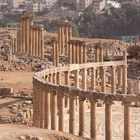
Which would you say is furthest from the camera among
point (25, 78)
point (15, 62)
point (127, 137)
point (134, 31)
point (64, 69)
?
point (134, 31)

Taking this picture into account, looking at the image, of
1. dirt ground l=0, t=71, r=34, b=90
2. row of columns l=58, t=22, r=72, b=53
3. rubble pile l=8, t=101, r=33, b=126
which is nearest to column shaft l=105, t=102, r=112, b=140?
rubble pile l=8, t=101, r=33, b=126

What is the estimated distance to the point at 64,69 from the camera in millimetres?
48719

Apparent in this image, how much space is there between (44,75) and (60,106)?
26.7 feet

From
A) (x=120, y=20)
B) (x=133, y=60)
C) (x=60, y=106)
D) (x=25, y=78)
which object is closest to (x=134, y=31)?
(x=120, y=20)

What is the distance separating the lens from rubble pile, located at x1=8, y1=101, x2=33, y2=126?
4042 centimetres

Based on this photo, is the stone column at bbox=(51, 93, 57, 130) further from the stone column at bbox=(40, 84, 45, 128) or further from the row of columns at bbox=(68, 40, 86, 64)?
the row of columns at bbox=(68, 40, 86, 64)

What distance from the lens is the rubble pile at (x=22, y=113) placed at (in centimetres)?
4042

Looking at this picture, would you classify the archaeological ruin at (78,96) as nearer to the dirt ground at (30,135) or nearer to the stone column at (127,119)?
the stone column at (127,119)

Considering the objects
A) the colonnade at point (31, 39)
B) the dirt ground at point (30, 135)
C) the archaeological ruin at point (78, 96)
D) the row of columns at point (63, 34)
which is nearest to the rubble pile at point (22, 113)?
the archaeological ruin at point (78, 96)

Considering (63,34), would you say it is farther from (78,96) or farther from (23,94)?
(78,96)

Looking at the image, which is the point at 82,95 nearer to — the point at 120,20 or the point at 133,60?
the point at 133,60

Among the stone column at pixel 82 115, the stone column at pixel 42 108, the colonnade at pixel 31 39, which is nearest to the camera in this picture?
the stone column at pixel 82 115

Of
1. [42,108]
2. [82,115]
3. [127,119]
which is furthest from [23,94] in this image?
[127,119]

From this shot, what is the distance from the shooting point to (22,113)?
139 feet
